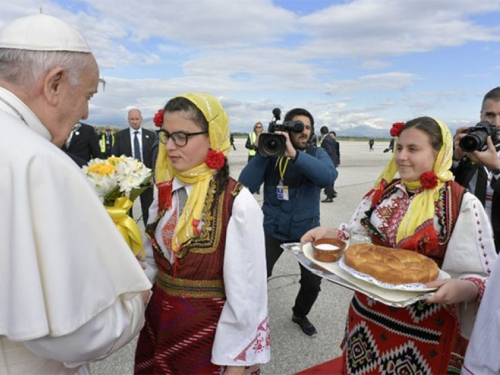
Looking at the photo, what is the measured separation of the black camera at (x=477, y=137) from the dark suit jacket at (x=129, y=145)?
5771 mm

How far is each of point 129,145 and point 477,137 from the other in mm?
6163

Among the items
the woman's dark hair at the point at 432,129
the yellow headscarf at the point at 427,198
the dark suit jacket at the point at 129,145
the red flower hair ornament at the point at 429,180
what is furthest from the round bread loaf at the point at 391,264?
the dark suit jacket at the point at 129,145

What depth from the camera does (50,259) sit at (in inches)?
36.5

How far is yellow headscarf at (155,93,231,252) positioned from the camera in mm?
1648

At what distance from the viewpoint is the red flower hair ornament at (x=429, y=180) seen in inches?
73.2

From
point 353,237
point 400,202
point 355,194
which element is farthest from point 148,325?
point 355,194

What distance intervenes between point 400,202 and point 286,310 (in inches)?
84.4

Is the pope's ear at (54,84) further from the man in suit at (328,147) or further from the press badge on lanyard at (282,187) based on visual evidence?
the man in suit at (328,147)

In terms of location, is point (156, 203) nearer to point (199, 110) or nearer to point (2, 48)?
point (199, 110)

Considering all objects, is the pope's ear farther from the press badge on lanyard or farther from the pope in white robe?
the press badge on lanyard

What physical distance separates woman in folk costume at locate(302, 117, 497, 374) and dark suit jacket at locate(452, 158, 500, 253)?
0.83m

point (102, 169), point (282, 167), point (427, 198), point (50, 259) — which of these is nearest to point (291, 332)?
point (282, 167)

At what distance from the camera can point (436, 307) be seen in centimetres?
173

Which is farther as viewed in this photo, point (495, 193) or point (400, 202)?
point (495, 193)
